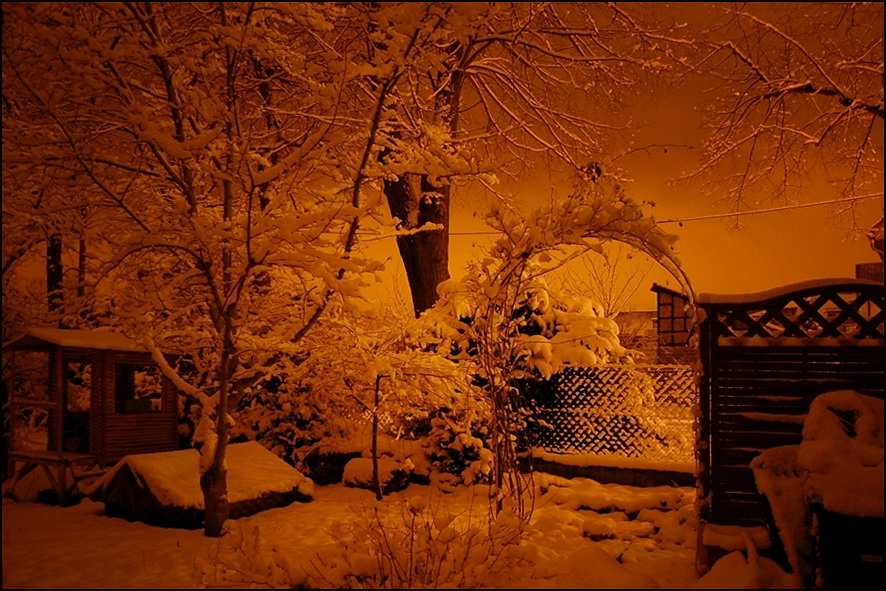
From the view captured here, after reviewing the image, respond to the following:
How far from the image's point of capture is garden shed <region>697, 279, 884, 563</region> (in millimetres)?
4910

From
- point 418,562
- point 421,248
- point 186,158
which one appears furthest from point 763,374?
point 421,248

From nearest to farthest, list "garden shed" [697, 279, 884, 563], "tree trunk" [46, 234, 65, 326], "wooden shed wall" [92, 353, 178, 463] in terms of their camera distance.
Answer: "garden shed" [697, 279, 884, 563], "tree trunk" [46, 234, 65, 326], "wooden shed wall" [92, 353, 178, 463]

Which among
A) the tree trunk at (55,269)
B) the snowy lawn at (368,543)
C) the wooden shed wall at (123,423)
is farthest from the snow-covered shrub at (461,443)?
the tree trunk at (55,269)

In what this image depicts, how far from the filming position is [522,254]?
5.67m

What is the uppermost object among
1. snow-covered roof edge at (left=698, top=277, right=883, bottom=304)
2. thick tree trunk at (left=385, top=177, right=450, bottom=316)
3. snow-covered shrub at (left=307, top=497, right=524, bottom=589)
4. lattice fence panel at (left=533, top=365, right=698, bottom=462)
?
thick tree trunk at (left=385, top=177, right=450, bottom=316)

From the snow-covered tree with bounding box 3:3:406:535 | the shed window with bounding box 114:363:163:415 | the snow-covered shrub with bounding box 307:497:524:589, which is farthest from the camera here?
the shed window with bounding box 114:363:163:415

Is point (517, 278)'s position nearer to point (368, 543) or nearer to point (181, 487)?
point (368, 543)

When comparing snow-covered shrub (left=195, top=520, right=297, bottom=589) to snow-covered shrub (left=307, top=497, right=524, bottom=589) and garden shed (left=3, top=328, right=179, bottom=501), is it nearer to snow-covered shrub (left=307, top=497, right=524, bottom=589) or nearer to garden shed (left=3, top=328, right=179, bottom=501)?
snow-covered shrub (left=307, top=497, right=524, bottom=589)

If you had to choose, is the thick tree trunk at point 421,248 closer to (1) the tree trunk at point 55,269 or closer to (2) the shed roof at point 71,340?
(2) the shed roof at point 71,340

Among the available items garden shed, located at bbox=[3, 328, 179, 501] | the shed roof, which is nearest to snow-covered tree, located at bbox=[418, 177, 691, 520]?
the shed roof

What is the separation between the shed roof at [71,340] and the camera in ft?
26.3

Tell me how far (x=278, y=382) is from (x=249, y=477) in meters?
3.20

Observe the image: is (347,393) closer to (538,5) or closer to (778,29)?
(538,5)

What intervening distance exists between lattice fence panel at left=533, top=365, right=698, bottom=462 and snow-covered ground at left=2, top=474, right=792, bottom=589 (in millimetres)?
705
